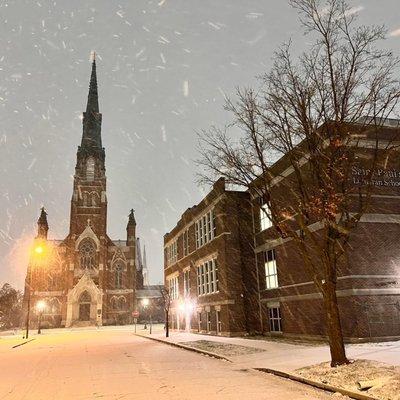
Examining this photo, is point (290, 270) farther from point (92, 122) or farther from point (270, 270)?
point (92, 122)

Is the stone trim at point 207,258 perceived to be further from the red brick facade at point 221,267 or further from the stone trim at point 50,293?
the stone trim at point 50,293

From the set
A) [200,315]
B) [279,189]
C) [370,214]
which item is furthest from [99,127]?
[370,214]

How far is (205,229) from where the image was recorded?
106ft

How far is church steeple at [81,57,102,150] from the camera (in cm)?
7875

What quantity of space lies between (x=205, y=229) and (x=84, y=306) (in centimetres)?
4249

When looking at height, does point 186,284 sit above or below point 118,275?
below

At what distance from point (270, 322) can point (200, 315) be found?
8734 millimetres

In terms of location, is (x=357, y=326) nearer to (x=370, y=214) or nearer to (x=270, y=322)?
(x=370, y=214)

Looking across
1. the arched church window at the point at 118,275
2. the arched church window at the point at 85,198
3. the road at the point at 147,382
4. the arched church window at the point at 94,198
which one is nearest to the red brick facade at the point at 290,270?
A: the road at the point at 147,382

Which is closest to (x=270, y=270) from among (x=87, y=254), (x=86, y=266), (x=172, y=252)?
(x=172, y=252)

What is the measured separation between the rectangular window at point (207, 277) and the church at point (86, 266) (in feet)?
126

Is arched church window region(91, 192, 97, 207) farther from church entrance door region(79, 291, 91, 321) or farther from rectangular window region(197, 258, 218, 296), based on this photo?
rectangular window region(197, 258, 218, 296)

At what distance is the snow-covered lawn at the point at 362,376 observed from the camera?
7.73 meters

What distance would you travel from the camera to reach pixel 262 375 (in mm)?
10961
